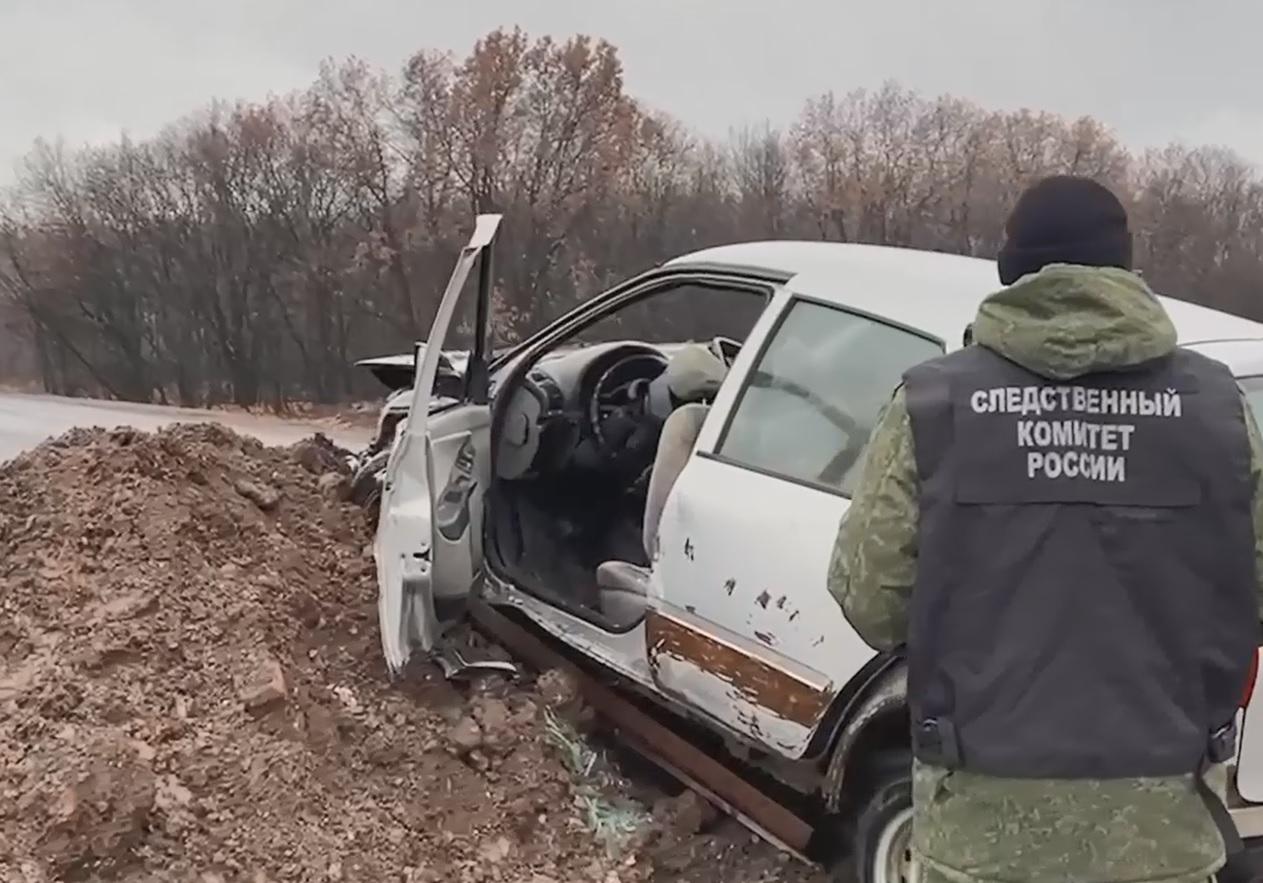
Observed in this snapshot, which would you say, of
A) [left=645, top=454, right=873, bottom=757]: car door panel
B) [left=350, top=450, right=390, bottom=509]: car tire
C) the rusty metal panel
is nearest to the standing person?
[left=645, top=454, right=873, bottom=757]: car door panel

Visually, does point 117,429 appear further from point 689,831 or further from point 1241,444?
point 1241,444

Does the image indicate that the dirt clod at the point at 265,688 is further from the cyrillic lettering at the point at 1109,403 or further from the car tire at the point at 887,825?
the cyrillic lettering at the point at 1109,403

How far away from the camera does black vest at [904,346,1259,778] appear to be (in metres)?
2.00

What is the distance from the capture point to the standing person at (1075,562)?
2006mm

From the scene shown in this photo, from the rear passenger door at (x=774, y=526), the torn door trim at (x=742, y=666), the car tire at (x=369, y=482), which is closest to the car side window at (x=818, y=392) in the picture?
the rear passenger door at (x=774, y=526)

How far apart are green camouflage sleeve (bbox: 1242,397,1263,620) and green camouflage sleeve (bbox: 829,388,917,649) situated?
51 cm

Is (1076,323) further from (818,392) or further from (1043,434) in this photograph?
(818,392)

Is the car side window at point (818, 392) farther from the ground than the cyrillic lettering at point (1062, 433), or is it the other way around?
the cyrillic lettering at point (1062, 433)

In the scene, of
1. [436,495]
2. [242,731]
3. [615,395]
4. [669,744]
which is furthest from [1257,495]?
[615,395]

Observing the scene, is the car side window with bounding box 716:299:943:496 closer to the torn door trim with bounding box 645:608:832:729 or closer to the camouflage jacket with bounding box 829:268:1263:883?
the torn door trim with bounding box 645:608:832:729

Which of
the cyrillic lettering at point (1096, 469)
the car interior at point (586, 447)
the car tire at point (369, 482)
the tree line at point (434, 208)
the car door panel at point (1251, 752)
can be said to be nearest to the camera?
the cyrillic lettering at point (1096, 469)

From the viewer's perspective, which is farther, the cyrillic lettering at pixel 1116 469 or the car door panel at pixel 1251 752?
the car door panel at pixel 1251 752

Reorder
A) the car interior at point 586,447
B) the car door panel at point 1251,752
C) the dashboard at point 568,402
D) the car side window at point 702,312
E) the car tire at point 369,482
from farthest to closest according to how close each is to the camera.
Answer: the car tire at point 369,482 < the dashboard at point 568,402 < the car interior at point 586,447 < the car side window at point 702,312 < the car door panel at point 1251,752

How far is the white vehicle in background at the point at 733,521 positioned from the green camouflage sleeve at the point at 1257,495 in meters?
0.86
